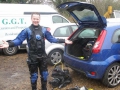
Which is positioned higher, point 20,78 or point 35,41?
point 35,41

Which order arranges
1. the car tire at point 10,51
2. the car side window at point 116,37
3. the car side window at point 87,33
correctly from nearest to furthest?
the car side window at point 116,37, the car side window at point 87,33, the car tire at point 10,51

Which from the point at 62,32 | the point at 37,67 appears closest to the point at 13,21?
the point at 62,32

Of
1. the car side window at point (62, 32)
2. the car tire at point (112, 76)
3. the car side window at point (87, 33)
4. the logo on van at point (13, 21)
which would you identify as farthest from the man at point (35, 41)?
the logo on van at point (13, 21)

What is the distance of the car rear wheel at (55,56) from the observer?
643 cm

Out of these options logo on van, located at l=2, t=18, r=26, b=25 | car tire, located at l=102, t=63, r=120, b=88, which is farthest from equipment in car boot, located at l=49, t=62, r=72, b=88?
logo on van, located at l=2, t=18, r=26, b=25

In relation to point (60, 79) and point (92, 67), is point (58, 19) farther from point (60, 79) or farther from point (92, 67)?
point (92, 67)

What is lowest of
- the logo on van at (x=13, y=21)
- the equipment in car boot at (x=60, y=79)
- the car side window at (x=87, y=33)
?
the equipment in car boot at (x=60, y=79)

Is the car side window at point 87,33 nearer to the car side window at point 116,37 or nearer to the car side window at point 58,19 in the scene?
the car side window at point 116,37

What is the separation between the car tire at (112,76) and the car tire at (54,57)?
235 cm

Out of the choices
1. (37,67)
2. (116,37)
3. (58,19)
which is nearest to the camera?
(37,67)

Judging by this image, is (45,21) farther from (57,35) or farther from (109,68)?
(109,68)

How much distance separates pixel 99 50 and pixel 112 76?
792 millimetres

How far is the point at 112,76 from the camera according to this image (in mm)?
4508

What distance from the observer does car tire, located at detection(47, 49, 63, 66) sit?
253 inches
